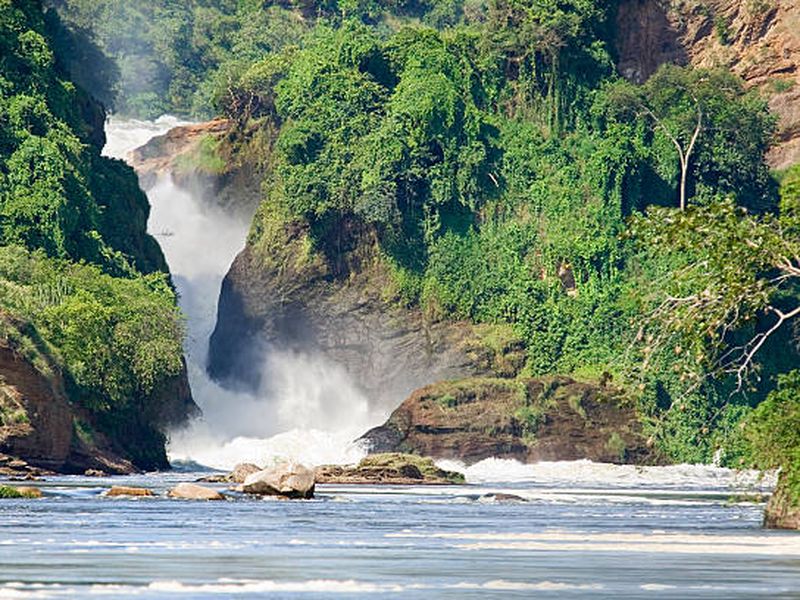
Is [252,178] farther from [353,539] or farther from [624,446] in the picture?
[353,539]

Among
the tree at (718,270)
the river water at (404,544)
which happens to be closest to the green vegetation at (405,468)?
the river water at (404,544)

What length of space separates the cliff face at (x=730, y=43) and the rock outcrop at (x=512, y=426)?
101 feet

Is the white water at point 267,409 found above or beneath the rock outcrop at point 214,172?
beneath

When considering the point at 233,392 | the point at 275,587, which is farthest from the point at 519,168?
the point at 275,587

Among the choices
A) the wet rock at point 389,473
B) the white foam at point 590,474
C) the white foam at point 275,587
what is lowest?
the white foam at point 275,587

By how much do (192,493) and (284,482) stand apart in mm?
3359

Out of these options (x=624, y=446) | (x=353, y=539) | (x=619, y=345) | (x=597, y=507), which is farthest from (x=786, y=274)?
(x=619, y=345)

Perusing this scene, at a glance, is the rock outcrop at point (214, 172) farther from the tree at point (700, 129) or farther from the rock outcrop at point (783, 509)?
the rock outcrop at point (783, 509)

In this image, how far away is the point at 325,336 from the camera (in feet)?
461

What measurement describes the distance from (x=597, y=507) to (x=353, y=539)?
21742mm

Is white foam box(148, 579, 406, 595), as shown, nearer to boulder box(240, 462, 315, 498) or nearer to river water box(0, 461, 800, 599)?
river water box(0, 461, 800, 599)

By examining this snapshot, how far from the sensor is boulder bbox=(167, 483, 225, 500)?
70562 millimetres

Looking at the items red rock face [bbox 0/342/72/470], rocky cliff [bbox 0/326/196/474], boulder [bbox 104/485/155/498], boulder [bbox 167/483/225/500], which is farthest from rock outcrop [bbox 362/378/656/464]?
boulder [bbox 104/485/155/498]

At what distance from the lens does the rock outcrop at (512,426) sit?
12100 centimetres
